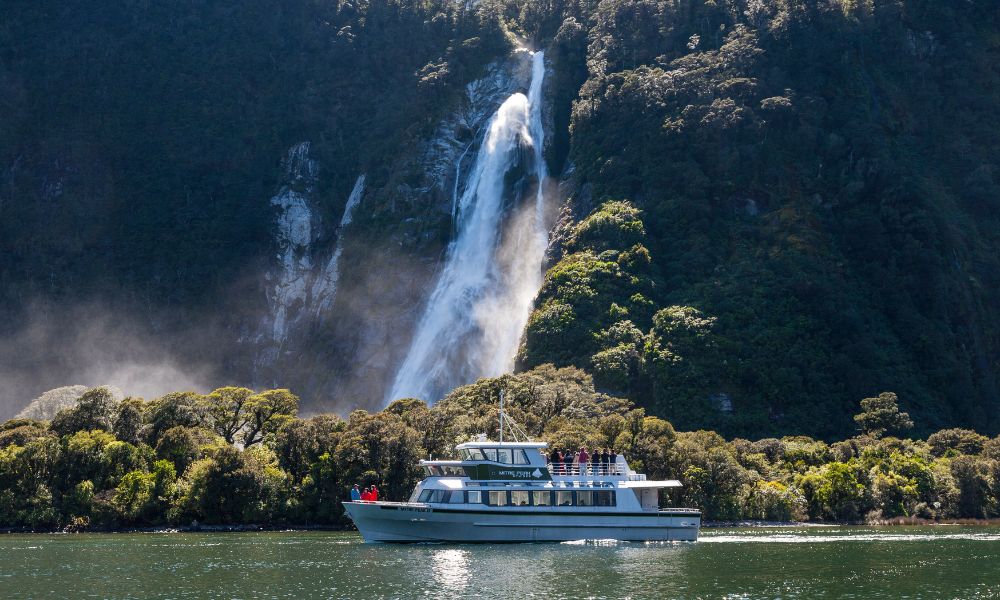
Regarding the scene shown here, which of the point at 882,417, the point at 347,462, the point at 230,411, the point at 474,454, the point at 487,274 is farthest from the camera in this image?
the point at 487,274

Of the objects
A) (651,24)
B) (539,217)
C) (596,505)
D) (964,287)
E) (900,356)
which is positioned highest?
(651,24)

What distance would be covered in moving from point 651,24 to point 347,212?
159ft

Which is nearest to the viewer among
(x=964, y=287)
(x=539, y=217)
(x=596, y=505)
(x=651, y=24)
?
(x=596, y=505)

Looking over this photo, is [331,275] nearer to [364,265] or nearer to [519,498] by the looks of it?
[364,265]

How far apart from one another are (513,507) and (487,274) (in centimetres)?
7122

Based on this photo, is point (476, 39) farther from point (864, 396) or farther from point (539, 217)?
point (864, 396)

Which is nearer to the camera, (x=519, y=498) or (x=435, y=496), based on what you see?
(x=435, y=496)

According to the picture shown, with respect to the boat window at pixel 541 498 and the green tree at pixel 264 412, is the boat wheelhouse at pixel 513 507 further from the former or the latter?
the green tree at pixel 264 412

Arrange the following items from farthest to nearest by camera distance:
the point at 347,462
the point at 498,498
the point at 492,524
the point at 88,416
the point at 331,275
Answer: the point at 331,275
the point at 88,416
the point at 347,462
the point at 498,498
the point at 492,524

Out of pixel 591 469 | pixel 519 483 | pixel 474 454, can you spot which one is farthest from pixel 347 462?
pixel 591 469

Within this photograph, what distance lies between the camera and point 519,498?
7231 cm

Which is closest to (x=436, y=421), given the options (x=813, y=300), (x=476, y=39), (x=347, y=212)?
(x=813, y=300)

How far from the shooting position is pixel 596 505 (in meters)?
73.2

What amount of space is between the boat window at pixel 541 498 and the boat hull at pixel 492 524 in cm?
96
